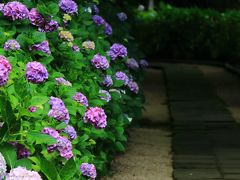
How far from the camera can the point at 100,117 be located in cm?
444

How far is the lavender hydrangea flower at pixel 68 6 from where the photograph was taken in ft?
17.9

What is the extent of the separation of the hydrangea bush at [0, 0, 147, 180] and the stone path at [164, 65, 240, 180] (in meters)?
0.72

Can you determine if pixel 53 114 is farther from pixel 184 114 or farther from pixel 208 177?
pixel 184 114

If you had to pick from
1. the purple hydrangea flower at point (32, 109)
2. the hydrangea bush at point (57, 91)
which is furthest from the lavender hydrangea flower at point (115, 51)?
the purple hydrangea flower at point (32, 109)

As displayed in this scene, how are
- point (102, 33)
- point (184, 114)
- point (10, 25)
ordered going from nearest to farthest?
point (10, 25) < point (102, 33) < point (184, 114)

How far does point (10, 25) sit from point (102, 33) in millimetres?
1929

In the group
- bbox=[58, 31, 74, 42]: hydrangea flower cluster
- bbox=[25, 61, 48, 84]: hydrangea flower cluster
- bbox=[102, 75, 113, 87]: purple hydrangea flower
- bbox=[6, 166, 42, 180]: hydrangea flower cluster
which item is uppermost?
bbox=[6, 166, 42, 180]: hydrangea flower cluster

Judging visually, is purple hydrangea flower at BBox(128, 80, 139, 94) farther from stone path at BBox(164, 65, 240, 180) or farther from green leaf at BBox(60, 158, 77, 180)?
green leaf at BBox(60, 158, 77, 180)

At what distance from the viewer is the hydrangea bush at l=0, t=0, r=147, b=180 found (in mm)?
3330

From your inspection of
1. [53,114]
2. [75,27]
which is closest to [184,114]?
[75,27]

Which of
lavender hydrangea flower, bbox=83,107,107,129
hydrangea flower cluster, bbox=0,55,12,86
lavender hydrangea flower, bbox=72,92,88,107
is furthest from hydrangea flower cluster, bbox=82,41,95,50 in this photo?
hydrangea flower cluster, bbox=0,55,12,86

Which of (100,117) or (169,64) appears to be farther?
(169,64)

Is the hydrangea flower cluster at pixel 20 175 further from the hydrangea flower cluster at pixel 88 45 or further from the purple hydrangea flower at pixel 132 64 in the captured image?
the purple hydrangea flower at pixel 132 64

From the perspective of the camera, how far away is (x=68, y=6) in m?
5.47
